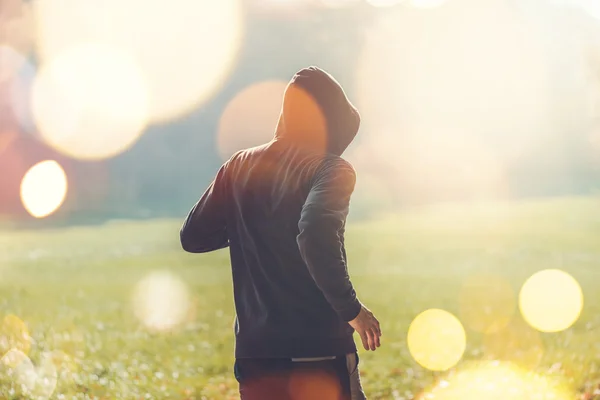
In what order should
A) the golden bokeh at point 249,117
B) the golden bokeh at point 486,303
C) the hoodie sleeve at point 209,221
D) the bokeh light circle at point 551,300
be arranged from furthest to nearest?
the golden bokeh at point 249,117 < the golden bokeh at point 486,303 < the bokeh light circle at point 551,300 < the hoodie sleeve at point 209,221

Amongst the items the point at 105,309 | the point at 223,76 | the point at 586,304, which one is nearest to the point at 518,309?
the point at 586,304

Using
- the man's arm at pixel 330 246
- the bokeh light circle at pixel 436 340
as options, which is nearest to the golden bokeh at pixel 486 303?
the bokeh light circle at pixel 436 340

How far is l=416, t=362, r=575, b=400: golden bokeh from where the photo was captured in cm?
585

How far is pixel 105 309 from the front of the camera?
1127cm

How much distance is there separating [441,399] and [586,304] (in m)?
5.39

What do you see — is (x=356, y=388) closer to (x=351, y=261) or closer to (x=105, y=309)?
(x=105, y=309)

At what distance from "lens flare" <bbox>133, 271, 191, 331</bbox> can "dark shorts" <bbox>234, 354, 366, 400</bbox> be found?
7.67 metres

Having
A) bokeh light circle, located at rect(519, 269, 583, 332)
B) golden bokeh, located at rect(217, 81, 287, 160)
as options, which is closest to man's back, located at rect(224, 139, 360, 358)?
bokeh light circle, located at rect(519, 269, 583, 332)

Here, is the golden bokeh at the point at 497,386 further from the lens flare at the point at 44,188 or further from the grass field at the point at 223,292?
the lens flare at the point at 44,188

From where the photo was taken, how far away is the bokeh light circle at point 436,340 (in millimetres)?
7586

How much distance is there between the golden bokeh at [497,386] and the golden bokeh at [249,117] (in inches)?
394

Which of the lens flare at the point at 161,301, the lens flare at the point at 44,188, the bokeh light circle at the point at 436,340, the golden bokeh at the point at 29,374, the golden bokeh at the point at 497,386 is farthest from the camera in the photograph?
the lens flare at the point at 44,188

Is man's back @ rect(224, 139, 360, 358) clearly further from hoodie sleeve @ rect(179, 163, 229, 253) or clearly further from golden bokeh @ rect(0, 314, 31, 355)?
golden bokeh @ rect(0, 314, 31, 355)

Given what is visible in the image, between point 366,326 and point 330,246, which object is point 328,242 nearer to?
point 330,246
